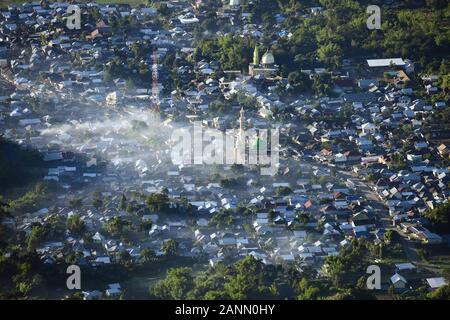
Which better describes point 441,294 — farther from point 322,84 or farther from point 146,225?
point 322,84

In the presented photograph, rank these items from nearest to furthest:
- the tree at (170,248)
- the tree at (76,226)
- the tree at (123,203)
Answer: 1. the tree at (170,248)
2. the tree at (76,226)
3. the tree at (123,203)

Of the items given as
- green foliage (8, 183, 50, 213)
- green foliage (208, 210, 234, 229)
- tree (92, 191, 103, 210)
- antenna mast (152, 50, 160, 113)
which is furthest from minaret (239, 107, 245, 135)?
green foliage (8, 183, 50, 213)

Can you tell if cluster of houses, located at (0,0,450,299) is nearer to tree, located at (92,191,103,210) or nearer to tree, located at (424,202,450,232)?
tree, located at (92,191,103,210)

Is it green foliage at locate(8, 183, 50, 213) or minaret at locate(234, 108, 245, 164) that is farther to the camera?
minaret at locate(234, 108, 245, 164)

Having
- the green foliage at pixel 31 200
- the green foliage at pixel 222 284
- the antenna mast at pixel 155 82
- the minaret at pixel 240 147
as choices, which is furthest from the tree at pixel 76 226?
the antenna mast at pixel 155 82

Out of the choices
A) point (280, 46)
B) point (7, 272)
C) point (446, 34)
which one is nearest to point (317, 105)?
point (280, 46)

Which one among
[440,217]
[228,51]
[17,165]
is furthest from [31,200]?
[228,51]

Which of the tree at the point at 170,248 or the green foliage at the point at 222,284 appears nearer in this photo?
the green foliage at the point at 222,284

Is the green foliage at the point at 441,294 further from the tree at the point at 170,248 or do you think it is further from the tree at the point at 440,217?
the tree at the point at 170,248
